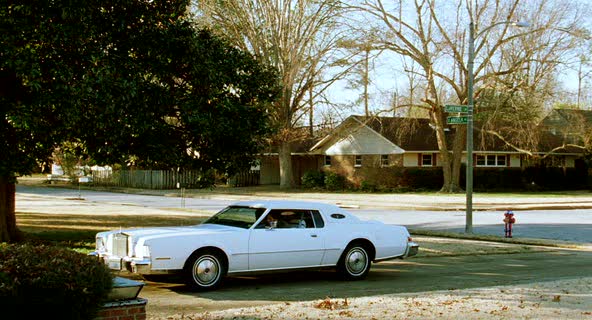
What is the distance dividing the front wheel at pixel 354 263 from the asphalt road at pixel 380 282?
19 cm

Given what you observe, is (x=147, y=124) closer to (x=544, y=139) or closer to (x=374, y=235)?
(x=374, y=235)

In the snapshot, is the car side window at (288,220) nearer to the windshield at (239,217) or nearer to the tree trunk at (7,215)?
the windshield at (239,217)

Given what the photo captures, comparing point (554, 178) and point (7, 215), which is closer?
point (7, 215)

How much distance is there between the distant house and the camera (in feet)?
167

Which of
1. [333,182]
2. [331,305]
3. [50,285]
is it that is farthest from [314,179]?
[50,285]

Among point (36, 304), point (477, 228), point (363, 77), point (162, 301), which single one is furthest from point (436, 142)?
point (36, 304)

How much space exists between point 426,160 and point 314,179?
335 inches

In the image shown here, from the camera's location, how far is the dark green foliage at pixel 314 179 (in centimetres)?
5297

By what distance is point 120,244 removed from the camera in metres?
10.7

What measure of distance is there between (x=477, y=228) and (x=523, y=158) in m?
32.3

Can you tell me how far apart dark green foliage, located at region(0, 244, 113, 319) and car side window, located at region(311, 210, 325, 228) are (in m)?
6.51

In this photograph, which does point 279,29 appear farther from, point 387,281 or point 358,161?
point 387,281

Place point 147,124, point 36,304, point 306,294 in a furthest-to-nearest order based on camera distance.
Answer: point 147,124
point 306,294
point 36,304

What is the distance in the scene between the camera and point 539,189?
53.2 m
